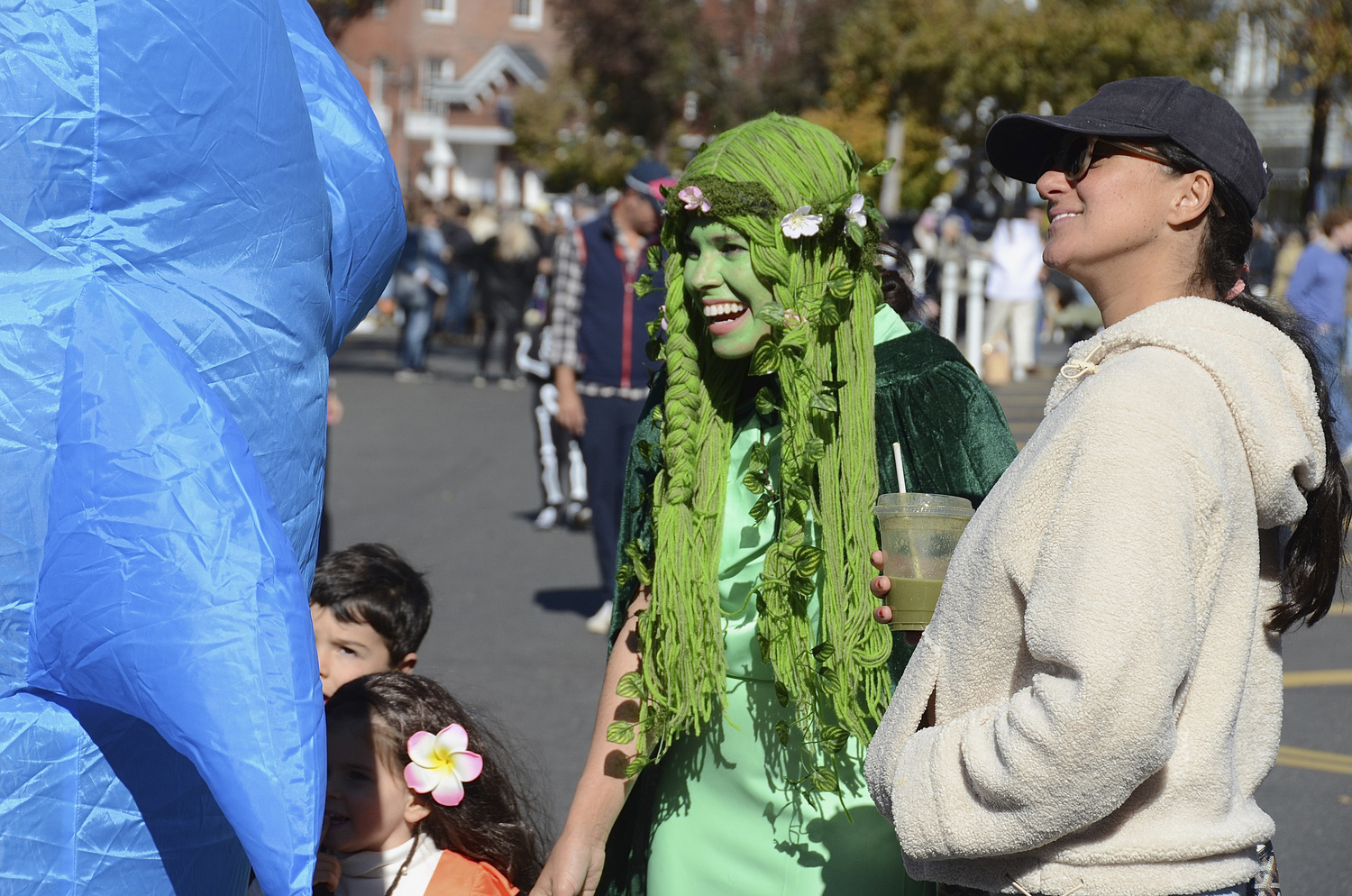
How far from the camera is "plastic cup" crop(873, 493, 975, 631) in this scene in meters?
2.05

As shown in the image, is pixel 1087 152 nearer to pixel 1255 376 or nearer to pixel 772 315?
pixel 1255 376

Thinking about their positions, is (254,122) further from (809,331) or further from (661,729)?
A: (661,729)

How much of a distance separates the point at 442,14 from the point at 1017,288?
46305 millimetres

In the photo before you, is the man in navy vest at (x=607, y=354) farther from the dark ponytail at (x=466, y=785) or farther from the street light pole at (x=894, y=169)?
the street light pole at (x=894, y=169)

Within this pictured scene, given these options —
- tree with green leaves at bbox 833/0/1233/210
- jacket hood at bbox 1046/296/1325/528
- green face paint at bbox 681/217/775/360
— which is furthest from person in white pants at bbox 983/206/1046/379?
jacket hood at bbox 1046/296/1325/528

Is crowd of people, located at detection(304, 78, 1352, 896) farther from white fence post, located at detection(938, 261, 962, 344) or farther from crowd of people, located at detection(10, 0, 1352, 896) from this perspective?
white fence post, located at detection(938, 261, 962, 344)

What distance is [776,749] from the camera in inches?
92.2

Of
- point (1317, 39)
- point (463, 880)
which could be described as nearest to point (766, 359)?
point (463, 880)

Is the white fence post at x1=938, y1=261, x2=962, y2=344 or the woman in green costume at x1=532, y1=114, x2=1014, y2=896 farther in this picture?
the white fence post at x1=938, y1=261, x2=962, y2=344

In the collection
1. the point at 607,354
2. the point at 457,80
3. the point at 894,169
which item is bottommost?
the point at 457,80

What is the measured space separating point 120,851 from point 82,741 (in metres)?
0.14

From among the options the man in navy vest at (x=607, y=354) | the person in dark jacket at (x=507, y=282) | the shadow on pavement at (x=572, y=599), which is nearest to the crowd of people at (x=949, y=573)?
the man in navy vest at (x=607, y=354)

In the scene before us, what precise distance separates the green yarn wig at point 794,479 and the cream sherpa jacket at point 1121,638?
0.46 metres

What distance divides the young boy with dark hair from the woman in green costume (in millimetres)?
878
